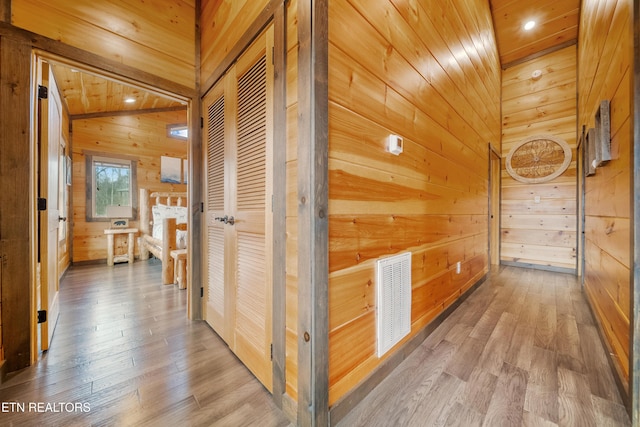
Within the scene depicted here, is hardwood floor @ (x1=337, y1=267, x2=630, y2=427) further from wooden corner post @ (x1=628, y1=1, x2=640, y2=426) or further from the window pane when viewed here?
the window pane

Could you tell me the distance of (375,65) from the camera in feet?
4.49

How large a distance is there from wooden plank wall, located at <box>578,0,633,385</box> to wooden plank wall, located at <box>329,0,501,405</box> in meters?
1.01


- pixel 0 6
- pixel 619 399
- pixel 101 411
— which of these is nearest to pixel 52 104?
pixel 0 6

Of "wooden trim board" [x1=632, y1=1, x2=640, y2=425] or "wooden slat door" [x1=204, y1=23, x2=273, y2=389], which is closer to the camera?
"wooden trim board" [x1=632, y1=1, x2=640, y2=425]

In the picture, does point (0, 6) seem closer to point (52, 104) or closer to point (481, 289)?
point (52, 104)

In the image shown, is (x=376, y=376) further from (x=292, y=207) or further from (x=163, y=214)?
(x=163, y=214)

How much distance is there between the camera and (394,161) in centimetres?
153

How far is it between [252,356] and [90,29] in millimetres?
2493

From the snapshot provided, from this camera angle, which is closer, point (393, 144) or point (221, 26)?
point (393, 144)

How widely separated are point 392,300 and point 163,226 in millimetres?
3017

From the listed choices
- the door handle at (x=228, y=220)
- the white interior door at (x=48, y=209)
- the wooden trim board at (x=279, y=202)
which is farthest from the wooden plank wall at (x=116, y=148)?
the wooden trim board at (x=279, y=202)

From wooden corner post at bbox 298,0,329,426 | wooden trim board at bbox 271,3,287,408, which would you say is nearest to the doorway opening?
wooden trim board at bbox 271,3,287,408

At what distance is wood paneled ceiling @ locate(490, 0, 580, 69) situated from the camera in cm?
351

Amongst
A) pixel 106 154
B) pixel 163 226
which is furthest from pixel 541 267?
pixel 106 154
